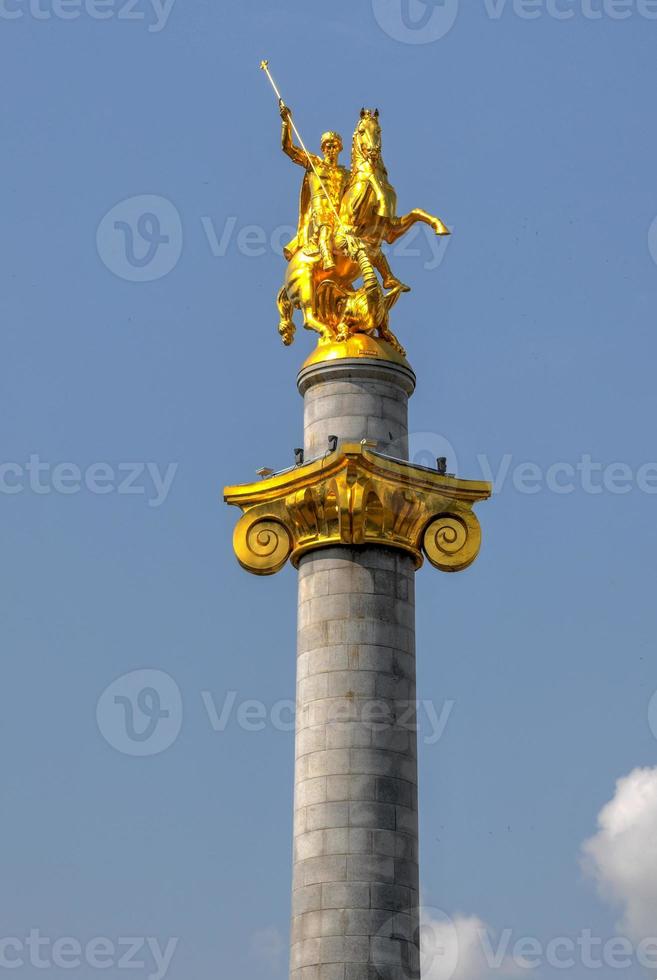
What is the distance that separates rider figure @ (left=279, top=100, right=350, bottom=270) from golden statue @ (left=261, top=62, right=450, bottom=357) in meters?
0.02

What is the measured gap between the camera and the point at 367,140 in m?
44.4

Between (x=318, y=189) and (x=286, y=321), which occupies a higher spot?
(x=318, y=189)

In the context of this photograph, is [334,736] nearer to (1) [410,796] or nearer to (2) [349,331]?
(1) [410,796]

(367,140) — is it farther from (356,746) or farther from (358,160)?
(356,746)

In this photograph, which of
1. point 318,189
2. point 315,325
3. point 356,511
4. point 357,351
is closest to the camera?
point 356,511

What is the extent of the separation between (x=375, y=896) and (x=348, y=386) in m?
10.5

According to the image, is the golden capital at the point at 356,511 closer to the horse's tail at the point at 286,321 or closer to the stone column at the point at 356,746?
the stone column at the point at 356,746

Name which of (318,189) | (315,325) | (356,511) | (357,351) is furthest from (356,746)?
(318,189)

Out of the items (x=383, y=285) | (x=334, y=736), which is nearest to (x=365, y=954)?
(x=334, y=736)

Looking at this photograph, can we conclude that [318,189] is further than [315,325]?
Yes

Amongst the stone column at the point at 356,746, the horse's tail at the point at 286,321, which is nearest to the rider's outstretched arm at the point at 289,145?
the horse's tail at the point at 286,321

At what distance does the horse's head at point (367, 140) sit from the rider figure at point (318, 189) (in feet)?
1.58

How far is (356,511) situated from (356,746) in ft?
15.4

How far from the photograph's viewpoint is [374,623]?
39.9 meters
